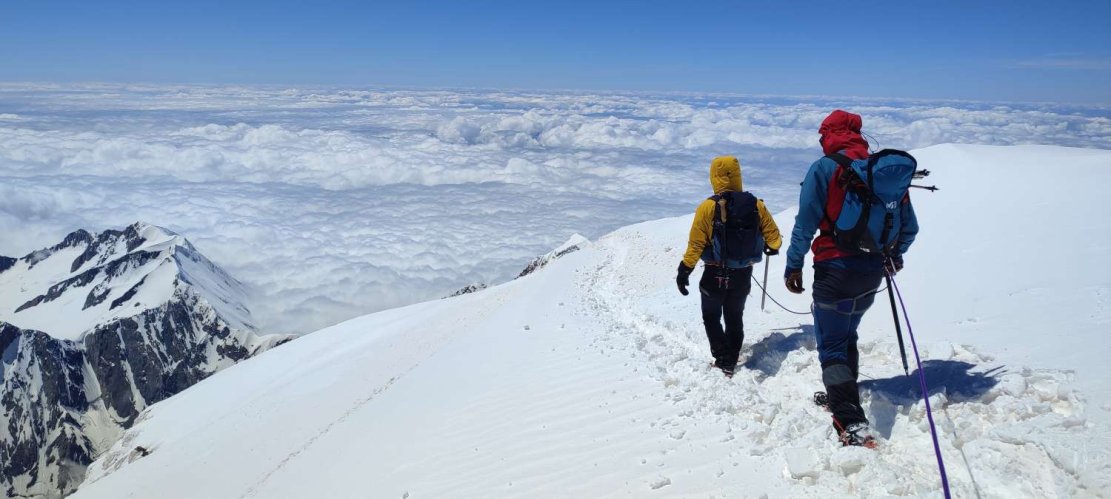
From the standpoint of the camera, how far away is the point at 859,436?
397cm

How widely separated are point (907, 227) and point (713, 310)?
7.33 feet

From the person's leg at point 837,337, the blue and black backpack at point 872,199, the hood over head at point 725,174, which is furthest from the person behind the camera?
the hood over head at point 725,174

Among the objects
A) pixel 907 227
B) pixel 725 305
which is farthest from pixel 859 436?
pixel 725 305

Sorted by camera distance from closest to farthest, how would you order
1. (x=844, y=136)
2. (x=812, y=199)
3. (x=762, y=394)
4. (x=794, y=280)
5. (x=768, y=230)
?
(x=812, y=199), (x=844, y=136), (x=794, y=280), (x=762, y=394), (x=768, y=230)

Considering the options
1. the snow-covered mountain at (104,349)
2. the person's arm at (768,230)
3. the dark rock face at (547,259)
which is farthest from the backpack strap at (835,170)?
the snow-covered mountain at (104,349)

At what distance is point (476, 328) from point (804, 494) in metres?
12.2

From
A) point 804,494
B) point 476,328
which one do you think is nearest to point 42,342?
point 476,328

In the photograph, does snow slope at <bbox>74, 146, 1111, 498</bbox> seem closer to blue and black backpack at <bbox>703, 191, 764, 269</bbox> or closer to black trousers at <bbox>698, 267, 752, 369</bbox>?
black trousers at <bbox>698, 267, 752, 369</bbox>

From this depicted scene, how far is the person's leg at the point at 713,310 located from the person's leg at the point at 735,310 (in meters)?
0.05

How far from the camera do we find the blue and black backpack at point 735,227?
554 cm

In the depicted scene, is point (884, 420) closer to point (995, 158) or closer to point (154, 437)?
point (995, 158)

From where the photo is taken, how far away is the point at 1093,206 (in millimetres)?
8883

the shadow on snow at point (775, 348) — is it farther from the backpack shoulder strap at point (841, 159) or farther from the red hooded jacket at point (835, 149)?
the backpack shoulder strap at point (841, 159)

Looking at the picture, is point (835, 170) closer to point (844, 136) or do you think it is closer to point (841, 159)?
point (841, 159)
